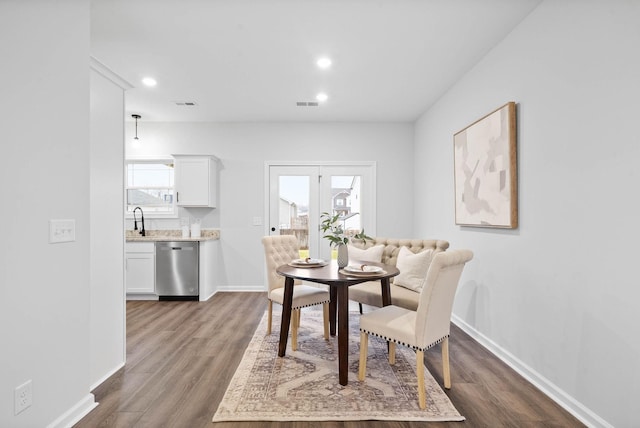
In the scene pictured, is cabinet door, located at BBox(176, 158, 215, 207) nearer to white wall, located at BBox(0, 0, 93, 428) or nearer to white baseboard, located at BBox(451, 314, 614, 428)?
white wall, located at BBox(0, 0, 93, 428)

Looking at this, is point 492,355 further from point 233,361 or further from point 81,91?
point 81,91

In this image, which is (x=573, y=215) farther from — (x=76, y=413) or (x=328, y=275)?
(x=76, y=413)

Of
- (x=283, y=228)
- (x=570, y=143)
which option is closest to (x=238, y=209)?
(x=283, y=228)

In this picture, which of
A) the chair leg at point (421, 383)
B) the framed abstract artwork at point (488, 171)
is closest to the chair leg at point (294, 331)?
the chair leg at point (421, 383)

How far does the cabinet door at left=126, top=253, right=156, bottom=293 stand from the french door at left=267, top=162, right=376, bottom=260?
1.76m

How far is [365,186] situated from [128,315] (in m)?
3.69

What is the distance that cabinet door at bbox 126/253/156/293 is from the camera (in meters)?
4.46

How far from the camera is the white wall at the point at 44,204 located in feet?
4.62

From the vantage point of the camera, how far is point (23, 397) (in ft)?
4.85

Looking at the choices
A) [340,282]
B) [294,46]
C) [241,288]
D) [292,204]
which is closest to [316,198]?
[292,204]

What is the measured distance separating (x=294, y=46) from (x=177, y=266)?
128 inches

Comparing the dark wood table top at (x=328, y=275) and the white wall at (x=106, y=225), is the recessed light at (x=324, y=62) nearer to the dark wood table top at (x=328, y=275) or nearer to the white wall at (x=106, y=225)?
the white wall at (x=106, y=225)

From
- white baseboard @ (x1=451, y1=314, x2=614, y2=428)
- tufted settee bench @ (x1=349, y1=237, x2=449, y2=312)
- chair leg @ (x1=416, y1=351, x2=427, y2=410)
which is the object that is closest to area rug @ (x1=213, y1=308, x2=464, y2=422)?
chair leg @ (x1=416, y1=351, x2=427, y2=410)

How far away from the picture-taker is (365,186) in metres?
5.12
